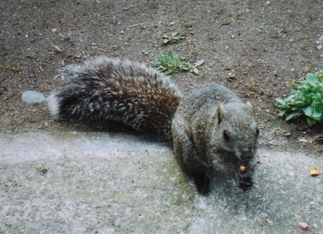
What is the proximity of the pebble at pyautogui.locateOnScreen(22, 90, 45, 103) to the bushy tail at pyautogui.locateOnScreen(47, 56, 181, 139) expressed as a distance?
32 centimetres

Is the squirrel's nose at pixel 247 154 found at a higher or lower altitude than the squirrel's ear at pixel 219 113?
lower

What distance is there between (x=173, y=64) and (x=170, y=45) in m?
0.37

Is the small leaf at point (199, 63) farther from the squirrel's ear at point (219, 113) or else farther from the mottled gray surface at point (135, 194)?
the squirrel's ear at point (219, 113)

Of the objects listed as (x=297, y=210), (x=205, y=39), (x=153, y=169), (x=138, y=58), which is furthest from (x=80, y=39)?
(x=297, y=210)

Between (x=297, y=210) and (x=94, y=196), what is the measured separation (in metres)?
1.26

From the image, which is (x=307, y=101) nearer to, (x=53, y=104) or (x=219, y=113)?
(x=219, y=113)

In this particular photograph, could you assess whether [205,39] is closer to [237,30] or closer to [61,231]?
[237,30]

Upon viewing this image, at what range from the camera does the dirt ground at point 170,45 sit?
4.39 m

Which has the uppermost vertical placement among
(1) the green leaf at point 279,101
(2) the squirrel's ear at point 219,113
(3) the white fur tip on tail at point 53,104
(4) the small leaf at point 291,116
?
(2) the squirrel's ear at point 219,113

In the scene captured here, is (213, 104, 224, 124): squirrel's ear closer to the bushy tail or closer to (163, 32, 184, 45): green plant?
the bushy tail

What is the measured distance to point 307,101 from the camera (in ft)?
13.3

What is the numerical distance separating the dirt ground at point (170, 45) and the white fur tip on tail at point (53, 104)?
10 cm

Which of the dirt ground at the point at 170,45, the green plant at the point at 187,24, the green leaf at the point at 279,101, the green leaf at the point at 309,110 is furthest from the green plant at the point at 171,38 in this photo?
the green leaf at the point at 309,110

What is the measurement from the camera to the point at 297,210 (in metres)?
3.39
